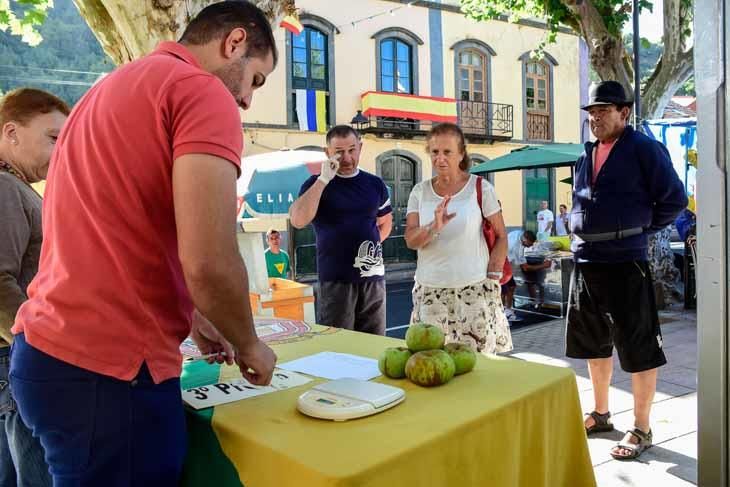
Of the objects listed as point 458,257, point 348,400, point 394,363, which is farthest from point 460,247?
point 348,400

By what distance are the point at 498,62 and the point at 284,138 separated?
8.35 meters

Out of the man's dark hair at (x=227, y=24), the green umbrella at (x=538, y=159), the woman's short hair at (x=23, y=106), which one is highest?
the green umbrella at (x=538, y=159)

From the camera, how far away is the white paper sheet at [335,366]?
6.13 feet

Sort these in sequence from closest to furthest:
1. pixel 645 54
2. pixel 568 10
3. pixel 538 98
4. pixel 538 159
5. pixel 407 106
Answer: pixel 568 10
pixel 538 159
pixel 645 54
pixel 407 106
pixel 538 98

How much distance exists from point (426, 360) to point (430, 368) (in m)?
0.03

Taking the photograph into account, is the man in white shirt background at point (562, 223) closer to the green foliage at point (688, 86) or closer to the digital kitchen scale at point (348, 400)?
the green foliage at point (688, 86)

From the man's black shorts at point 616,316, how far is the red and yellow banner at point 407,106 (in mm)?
14897

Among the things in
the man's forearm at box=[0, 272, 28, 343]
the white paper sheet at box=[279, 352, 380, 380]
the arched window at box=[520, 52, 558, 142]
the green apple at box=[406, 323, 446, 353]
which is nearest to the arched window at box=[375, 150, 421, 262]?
the arched window at box=[520, 52, 558, 142]

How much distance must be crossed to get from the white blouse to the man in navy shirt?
352 mm

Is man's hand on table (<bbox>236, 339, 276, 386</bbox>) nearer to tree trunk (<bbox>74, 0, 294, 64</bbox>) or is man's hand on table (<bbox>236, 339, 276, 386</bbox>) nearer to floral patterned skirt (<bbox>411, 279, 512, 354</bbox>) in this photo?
floral patterned skirt (<bbox>411, 279, 512, 354</bbox>)

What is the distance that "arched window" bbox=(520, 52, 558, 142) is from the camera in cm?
2123

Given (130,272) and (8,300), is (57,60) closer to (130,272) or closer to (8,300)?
(8,300)

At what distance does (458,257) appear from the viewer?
3342 mm

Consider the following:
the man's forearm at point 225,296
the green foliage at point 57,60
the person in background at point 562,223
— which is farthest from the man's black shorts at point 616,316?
the green foliage at point 57,60
